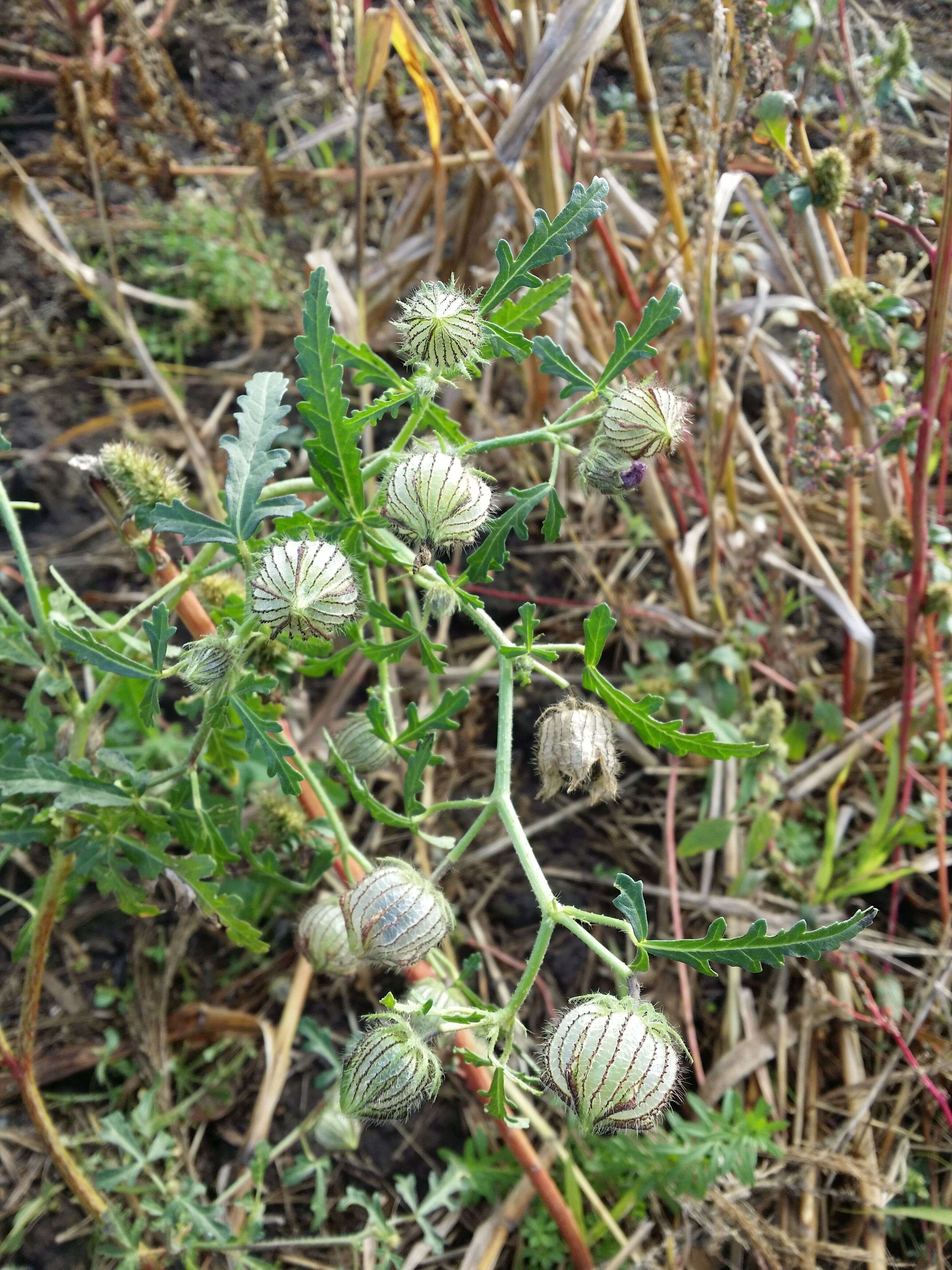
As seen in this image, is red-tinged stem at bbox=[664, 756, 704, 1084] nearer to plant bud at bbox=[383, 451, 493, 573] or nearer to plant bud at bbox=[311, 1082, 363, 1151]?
plant bud at bbox=[311, 1082, 363, 1151]

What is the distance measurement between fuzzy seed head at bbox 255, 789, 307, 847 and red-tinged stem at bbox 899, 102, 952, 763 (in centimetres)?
137

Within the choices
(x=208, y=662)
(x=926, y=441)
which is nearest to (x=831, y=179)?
(x=926, y=441)

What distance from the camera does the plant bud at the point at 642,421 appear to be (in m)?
1.42

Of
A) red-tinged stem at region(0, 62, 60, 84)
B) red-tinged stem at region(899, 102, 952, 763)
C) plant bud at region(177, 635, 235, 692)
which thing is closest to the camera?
plant bud at region(177, 635, 235, 692)

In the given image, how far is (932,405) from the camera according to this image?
2.00m

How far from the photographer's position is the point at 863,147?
227 cm

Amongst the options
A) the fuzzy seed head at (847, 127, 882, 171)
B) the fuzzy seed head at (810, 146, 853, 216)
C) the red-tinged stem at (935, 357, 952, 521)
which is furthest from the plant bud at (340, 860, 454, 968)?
the fuzzy seed head at (847, 127, 882, 171)

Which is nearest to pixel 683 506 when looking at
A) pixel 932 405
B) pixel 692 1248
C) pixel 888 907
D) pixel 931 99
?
pixel 932 405

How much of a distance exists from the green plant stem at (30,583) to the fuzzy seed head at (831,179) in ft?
5.72

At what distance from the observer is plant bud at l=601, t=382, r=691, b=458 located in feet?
4.66

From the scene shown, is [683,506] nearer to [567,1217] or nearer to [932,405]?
[932,405]

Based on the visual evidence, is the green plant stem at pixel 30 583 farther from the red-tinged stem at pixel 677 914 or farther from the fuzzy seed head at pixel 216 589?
the red-tinged stem at pixel 677 914

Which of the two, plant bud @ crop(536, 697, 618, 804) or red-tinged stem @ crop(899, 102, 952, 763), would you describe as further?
red-tinged stem @ crop(899, 102, 952, 763)

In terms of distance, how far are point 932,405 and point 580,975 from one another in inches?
60.3
